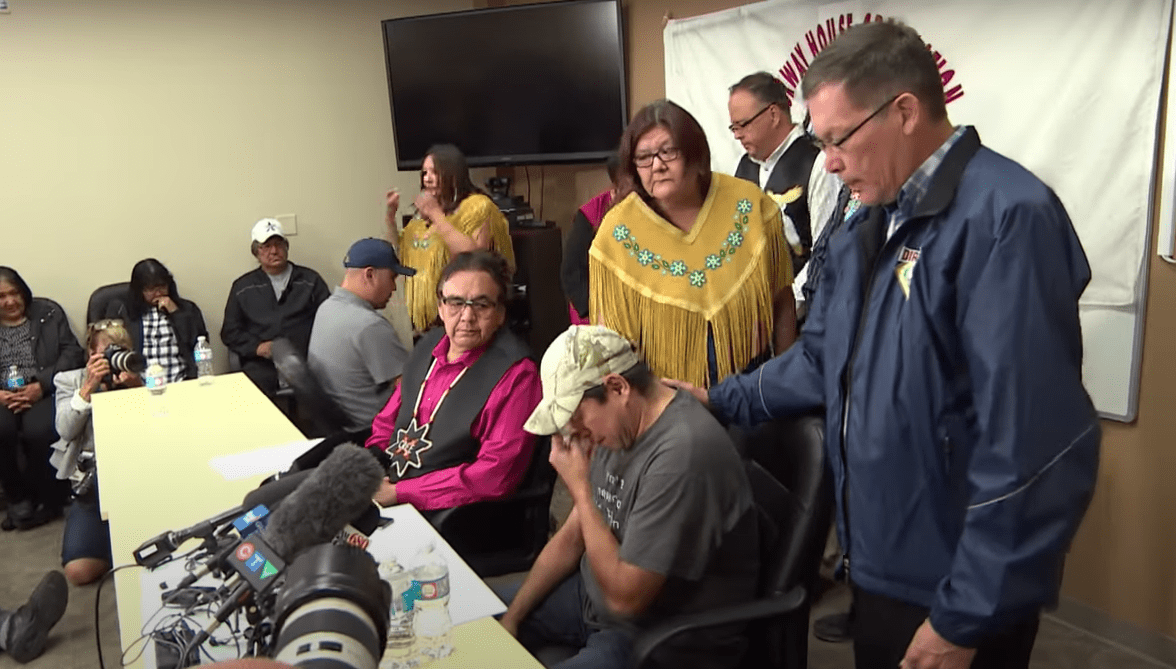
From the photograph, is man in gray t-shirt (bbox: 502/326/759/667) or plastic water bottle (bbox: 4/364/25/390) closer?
man in gray t-shirt (bbox: 502/326/759/667)

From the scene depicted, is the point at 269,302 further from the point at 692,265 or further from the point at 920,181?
the point at 920,181

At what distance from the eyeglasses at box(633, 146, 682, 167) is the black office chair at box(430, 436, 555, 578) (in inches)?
28.3

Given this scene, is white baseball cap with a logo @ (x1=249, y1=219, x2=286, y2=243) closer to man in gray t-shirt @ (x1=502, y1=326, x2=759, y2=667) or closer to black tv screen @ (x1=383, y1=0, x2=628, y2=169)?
black tv screen @ (x1=383, y1=0, x2=628, y2=169)

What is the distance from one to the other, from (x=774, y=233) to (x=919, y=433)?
117 cm

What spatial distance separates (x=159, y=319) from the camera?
445 cm

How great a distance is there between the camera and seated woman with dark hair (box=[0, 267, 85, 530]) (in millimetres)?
3969

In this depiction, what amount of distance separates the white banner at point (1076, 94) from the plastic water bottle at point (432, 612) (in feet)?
6.43

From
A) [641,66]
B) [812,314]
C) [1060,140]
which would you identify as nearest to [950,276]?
[812,314]

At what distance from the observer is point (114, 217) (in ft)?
15.8

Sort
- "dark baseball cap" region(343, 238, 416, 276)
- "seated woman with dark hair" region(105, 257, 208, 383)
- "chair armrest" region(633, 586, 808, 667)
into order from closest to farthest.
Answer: "chair armrest" region(633, 586, 808, 667), "dark baseball cap" region(343, 238, 416, 276), "seated woman with dark hair" region(105, 257, 208, 383)

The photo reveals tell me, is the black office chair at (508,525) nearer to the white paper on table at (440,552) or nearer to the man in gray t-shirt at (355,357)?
the white paper on table at (440,552)

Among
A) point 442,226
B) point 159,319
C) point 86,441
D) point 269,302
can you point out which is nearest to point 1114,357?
point 442,226

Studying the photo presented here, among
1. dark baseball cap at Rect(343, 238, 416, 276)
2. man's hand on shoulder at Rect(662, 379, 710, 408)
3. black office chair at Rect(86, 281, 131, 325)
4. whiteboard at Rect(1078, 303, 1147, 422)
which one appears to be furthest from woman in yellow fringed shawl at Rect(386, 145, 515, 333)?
whiteboard at Rect(1078, 303, 1147, 422)

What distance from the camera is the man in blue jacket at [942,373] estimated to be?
1.16m
